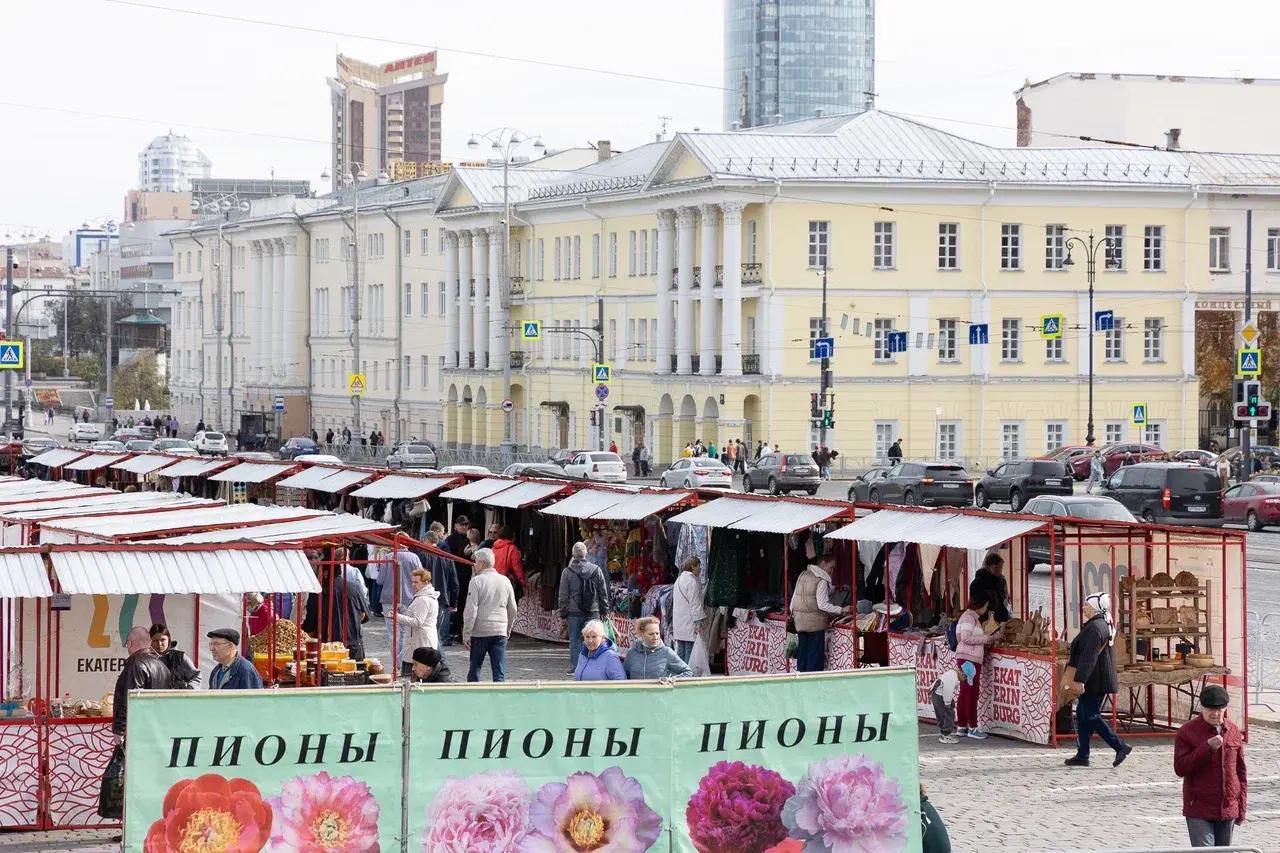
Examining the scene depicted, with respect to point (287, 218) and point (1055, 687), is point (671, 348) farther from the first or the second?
point (1055, 687)

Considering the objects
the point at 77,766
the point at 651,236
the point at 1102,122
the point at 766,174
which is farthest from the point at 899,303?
the point at 77,766

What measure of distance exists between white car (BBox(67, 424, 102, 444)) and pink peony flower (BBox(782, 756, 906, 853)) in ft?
289

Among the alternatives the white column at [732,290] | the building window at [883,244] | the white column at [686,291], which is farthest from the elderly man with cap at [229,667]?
the white column at [686,291]

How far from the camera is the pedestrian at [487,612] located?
20500 millimetres

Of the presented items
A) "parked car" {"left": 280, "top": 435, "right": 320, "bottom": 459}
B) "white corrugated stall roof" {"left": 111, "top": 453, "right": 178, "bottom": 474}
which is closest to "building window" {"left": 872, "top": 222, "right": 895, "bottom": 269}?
"parked car" {"left": 280, "top": 435, "right": 320, "bottom": 459}

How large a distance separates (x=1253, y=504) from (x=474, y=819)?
4003cm

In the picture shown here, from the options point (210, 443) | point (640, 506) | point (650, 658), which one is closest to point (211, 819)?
point (650, 658)

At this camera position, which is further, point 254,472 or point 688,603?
point 254,472

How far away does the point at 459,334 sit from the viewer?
95.8 metres

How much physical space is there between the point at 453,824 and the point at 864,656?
1076cm

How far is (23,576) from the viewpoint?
47.9 ft

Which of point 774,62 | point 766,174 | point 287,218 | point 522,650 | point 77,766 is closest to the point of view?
point 77,766

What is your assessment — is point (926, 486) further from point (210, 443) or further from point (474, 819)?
point (474, 819)

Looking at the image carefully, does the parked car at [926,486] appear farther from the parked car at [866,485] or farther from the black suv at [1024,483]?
the black suv at [1024,483]
